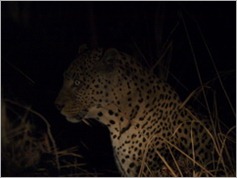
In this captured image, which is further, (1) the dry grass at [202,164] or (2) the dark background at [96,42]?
(2) the dark background at [96,42]

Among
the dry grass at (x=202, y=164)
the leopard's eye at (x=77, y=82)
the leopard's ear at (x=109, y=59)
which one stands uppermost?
the leopard's ear at (x=109, y=59)

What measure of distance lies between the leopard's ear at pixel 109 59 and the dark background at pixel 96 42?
0.83 meters

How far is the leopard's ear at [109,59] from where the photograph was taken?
4805 mm

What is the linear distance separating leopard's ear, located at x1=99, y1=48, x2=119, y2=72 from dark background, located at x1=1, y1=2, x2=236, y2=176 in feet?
2.72

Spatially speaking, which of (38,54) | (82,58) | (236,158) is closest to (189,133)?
(236,158)

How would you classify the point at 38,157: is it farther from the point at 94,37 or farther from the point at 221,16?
the point at 221,16

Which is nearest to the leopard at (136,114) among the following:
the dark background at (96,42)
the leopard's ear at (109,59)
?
the leopard's ear at (109,59)

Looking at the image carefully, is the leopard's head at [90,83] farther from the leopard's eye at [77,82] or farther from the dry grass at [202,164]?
the dry grass at [202,164]

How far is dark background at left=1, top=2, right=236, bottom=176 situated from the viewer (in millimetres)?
5801

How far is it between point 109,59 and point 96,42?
1.23m

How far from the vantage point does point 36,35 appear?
20.4 feet

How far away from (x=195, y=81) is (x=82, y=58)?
1.27 m

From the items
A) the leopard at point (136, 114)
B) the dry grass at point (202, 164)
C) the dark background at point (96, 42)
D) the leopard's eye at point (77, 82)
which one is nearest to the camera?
the dry grass at point (202, 164)

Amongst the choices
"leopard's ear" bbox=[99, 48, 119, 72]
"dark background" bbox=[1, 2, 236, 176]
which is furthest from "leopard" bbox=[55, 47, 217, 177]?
"dark background" bbox=[1, 2, 236, 176]
